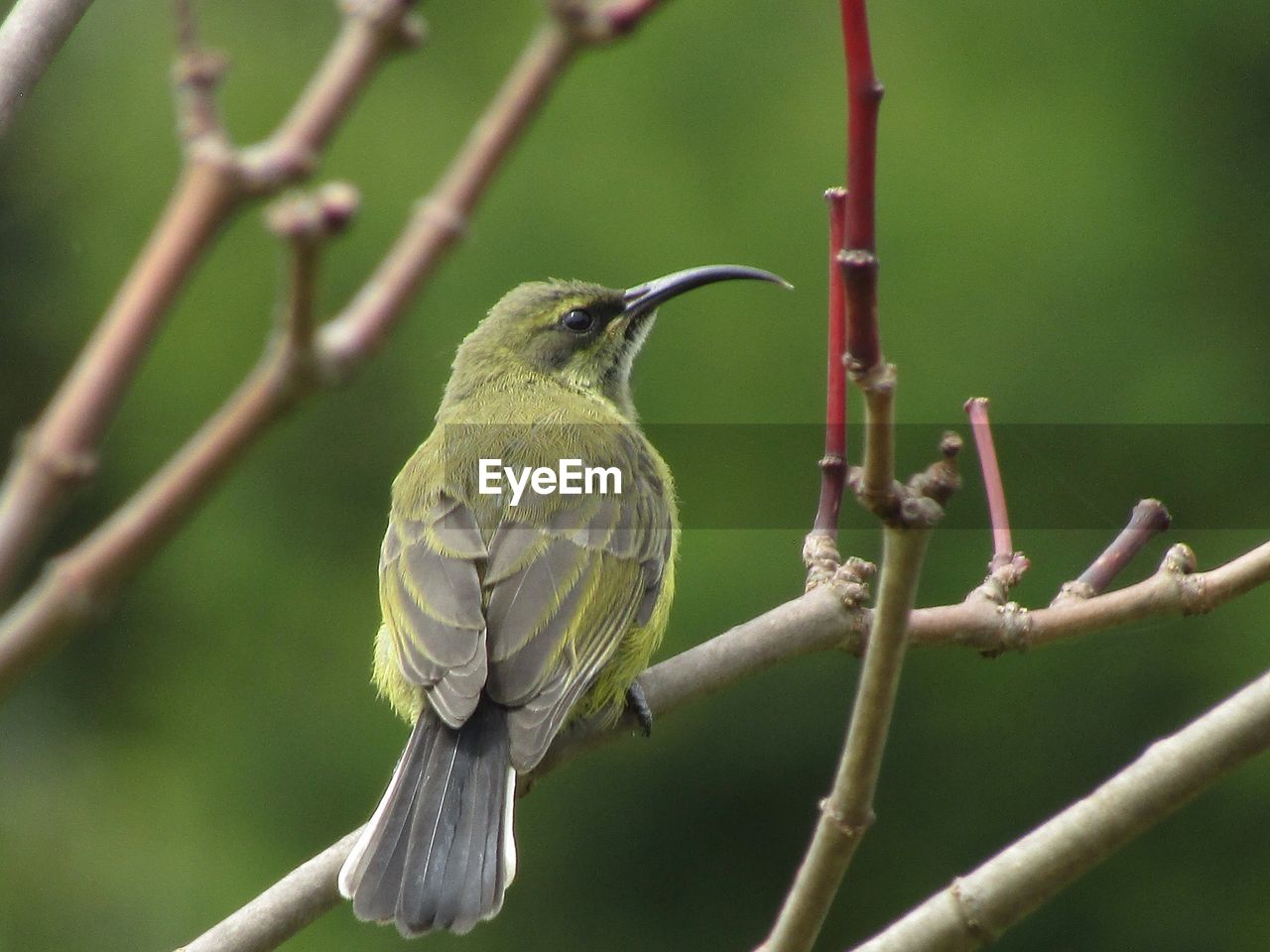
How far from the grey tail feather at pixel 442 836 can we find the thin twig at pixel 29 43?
1304mm

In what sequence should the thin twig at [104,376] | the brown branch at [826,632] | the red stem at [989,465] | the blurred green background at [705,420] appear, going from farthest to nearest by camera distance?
the blurred green background at [705,420], the red stem at [989,465], the brown branch at [826,632], the thin twig at [104,376]

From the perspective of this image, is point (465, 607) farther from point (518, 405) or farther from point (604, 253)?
point (604, 253)

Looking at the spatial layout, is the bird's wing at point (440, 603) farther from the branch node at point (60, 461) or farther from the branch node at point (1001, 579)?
the branch node at point (60, 461)

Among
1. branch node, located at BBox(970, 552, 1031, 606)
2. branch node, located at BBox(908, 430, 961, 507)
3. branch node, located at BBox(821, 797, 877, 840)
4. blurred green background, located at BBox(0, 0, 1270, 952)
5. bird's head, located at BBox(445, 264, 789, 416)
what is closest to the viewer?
branch node, located at BBox(908, 430, 961, 507)

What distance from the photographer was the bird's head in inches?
194

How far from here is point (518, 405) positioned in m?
4.61

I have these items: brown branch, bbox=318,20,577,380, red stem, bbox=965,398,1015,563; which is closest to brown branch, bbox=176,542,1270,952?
red stem, bbox=965,398,1015,563

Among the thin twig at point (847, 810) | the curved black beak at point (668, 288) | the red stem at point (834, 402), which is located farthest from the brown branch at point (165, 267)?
the curved black beak at point (668, 288)

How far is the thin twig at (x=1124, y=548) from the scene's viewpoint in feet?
9.68

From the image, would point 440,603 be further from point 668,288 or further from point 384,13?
point 384,13

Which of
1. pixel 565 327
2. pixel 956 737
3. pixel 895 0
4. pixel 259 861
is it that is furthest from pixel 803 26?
pixel 259 861

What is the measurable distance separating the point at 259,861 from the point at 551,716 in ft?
16.0

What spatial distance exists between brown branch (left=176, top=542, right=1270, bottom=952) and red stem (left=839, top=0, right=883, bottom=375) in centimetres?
121

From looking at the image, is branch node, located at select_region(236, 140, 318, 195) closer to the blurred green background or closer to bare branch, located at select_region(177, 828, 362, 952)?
bare branch, located at select_region(177, 828, 362, 952)
